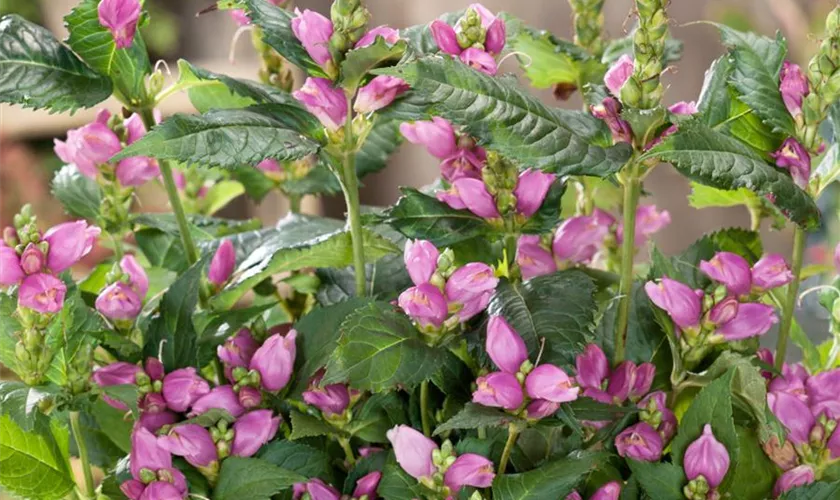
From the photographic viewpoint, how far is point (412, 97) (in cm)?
44

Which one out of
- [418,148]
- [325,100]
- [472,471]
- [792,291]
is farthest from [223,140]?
[418,148]

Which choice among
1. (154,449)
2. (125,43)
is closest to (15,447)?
(154,449)

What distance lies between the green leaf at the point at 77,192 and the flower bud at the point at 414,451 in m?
0.26

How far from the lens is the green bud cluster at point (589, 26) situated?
1.93ft

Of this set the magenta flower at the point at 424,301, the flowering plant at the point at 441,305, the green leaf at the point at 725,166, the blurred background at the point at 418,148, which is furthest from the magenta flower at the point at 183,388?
the blurred background at the point at 418,148

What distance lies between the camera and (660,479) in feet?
→ 1.39

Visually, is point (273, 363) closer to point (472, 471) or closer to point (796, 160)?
point (472, 471)

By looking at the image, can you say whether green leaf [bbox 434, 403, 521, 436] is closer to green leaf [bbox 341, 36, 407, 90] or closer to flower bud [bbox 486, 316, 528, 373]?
flower bud [bbox 486, 316, 528, 373]

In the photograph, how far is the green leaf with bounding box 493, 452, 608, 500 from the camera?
403 mm

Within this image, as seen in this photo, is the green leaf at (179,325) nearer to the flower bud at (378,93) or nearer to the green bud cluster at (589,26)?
the flower bud at (378,93)

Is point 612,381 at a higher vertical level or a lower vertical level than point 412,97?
lower

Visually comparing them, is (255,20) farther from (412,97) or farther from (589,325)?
(589,325)

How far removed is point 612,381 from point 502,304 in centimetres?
6

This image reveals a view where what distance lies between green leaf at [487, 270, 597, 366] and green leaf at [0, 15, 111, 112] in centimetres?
20
